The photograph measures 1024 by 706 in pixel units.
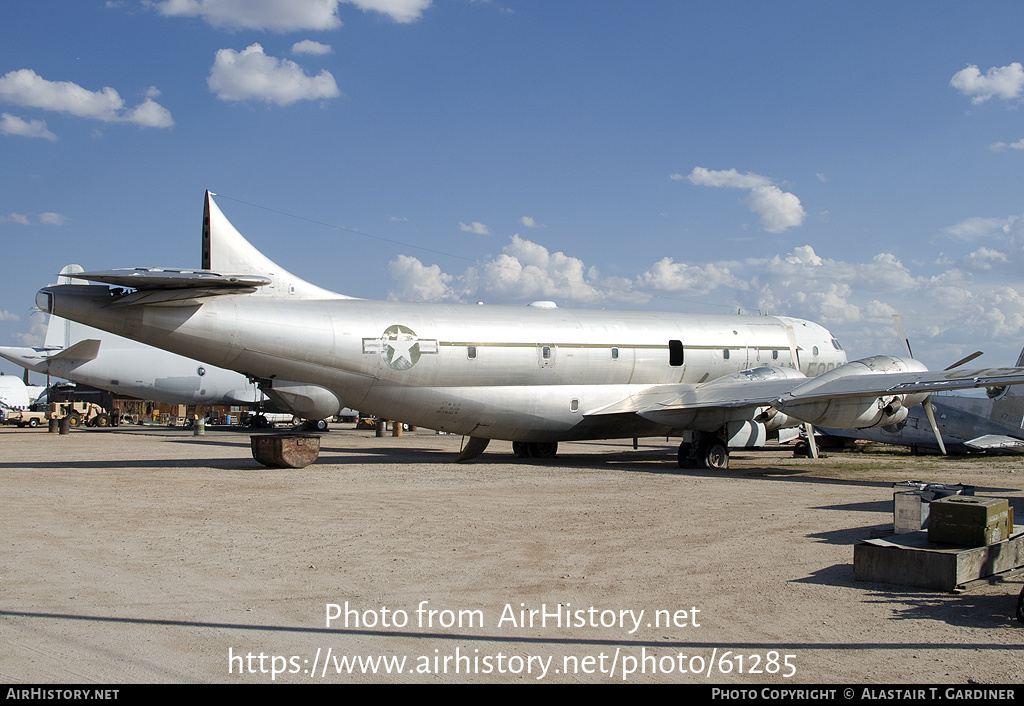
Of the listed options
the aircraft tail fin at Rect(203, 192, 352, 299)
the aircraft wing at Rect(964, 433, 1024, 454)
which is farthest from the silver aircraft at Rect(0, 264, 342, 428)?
the aircraft wing at Rect(964, 433, 1024, 454)

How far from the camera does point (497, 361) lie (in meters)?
20.4

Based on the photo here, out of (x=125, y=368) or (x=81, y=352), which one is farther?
(x=125, y=368)

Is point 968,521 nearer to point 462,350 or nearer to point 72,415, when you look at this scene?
point 462,350

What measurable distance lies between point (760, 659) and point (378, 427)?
40.5 metres

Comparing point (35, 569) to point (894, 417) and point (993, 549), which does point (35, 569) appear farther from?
point (894, 417)

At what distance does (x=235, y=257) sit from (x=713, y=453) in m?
13.3

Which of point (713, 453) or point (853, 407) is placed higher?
point (853, 407)

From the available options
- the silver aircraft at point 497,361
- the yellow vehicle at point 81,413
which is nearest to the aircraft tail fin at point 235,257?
the silver aircraft at point 497,361

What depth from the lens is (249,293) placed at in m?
17.8

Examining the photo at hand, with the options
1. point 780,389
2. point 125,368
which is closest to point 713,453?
point 780,389

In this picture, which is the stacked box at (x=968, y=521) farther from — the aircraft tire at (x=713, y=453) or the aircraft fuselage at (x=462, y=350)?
the aircraft tire at (x=713, y=453)

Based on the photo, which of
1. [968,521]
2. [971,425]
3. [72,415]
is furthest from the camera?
[72,415]

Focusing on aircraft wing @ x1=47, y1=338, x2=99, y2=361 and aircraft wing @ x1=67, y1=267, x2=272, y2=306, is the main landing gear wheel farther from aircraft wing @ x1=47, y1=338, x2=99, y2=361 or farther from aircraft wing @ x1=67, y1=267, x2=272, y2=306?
aircraft wing @ x1=47, y1=338, x2=99, y2=361
